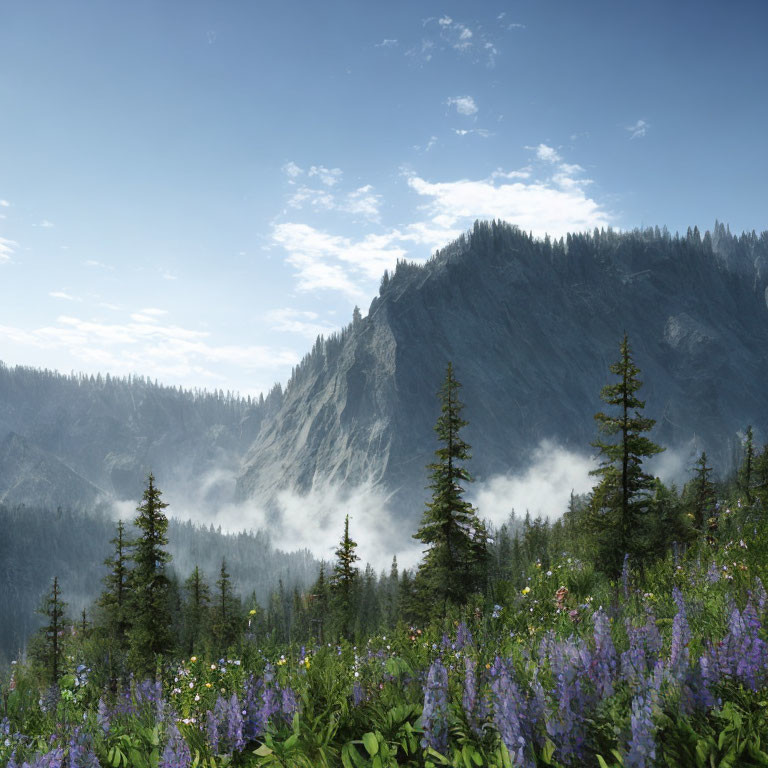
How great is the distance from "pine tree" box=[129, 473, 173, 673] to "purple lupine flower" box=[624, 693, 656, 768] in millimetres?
30444

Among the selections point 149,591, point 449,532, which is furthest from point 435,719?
point 149,591

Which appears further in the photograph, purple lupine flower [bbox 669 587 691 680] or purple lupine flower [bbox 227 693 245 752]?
purple lupine flower [bbox 227 693 245 752]

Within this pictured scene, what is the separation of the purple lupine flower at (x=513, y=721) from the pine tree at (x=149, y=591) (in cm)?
2957

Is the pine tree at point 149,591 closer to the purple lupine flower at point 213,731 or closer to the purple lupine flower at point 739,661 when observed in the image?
the purple lupine flower at point 213,731

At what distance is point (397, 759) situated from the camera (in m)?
3.81

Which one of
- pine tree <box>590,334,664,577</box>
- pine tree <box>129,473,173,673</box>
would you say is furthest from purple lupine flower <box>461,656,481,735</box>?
pine tree <box>129,473,173,673</box>

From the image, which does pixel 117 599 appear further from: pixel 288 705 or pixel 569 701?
pixel 569 701

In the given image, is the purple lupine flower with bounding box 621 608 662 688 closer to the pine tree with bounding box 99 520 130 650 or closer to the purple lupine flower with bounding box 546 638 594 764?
the purple lupine flower with bounding box 546 638 594 764

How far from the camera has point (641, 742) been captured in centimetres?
270

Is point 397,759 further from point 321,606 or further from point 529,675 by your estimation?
point 321,606

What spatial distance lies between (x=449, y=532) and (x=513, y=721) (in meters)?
24.1

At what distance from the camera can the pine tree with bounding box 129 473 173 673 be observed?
98.9ft

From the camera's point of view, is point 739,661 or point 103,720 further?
point 103,720

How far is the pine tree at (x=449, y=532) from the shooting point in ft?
85.4
